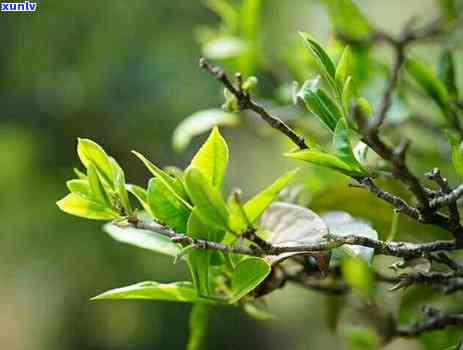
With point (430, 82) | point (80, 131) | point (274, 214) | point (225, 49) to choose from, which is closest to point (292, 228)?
point (274, 214)

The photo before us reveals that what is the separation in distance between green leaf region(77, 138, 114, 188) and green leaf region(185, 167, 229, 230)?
75mm

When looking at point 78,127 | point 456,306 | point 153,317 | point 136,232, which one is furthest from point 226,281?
point 153,317

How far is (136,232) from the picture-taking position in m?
0.47

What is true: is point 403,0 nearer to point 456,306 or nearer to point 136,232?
point 456,306

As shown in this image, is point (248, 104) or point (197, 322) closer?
point (248, 104)

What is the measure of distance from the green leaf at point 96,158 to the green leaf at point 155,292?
0.21 ft

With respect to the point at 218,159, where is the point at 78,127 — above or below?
above

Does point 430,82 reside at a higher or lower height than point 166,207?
higher

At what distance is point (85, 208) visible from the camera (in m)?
0.40

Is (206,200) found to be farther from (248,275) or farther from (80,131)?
(80,131)

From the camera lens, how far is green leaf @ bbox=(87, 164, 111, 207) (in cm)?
39

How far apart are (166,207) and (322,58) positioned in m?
0.11

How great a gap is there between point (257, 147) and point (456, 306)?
1341 mm

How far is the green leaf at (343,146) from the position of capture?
0.35m
